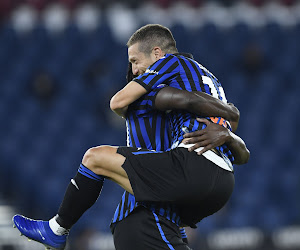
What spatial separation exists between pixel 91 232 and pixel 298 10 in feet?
19.3

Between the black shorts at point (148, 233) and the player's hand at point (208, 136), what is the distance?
406mm

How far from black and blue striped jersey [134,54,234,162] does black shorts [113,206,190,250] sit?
377mm

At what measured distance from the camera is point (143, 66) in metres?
3.42

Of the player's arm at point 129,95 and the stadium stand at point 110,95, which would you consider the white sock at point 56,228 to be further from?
the stadium stand at point 110,95

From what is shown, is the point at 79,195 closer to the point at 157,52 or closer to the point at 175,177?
the point at 175,177

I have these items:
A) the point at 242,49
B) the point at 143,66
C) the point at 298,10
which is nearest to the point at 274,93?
the point at 242,49

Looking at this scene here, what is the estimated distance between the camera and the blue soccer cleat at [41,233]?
3.15 m

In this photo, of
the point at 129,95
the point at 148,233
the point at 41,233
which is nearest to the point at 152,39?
the point at 129,95

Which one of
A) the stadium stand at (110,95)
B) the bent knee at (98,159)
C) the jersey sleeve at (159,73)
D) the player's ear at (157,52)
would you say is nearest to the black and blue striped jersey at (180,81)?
the jersey sleeve at (159,73)

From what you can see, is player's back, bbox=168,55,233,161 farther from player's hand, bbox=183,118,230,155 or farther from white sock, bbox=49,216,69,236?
white sock, bbox=49,216,69,236

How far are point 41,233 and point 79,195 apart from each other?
0.90 ft

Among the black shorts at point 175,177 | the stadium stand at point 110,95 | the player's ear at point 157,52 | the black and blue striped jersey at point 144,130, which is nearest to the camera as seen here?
the black shorts at point 175,177

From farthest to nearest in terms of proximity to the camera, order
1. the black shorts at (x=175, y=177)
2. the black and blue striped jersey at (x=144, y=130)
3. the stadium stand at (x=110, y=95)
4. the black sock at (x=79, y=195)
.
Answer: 1. the stadium stand at (x=110, y=95)
2. the black and blue striped jersey at (x=144, y=130)
3. the black sock at (x=79, y=195)
4. the black shorts at (x=175, y=177)

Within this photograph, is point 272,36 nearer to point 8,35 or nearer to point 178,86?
point 8,35
